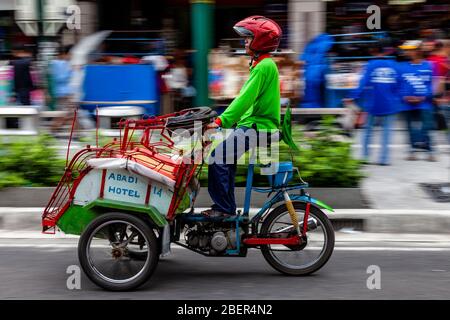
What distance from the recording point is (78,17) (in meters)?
14.4

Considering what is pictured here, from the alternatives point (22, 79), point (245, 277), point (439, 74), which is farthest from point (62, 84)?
point (245, 277)

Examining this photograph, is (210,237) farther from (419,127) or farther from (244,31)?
(419,127)

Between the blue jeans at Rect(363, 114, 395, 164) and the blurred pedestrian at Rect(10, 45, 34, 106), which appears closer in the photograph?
the blue jeans at Rect(363, 114, 395, 164)

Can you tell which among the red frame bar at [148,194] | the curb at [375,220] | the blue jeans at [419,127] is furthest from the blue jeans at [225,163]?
the blue jeans at [419,127]

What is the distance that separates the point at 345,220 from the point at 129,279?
2.80 meters

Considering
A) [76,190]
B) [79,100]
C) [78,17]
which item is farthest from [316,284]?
[78,17]

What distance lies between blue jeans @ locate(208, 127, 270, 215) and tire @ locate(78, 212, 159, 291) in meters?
0.61

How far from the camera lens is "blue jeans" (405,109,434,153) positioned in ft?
35.1

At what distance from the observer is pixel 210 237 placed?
5977 mm

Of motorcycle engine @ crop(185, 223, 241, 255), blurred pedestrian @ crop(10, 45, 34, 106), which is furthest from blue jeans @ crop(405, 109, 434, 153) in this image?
blurred pedestrian @ crop(10, 45, 34, 106)

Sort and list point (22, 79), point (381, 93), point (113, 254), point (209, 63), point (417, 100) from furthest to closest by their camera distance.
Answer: point (22, 79) → point (209, 63) → point (417, 100) → point (381, 93) → point (113, 254)

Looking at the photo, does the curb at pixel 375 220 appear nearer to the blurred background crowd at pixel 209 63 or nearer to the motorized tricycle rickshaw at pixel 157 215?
the motorized tricycle rickshaw at pixel 157 215

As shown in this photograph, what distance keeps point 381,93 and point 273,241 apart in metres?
4.77

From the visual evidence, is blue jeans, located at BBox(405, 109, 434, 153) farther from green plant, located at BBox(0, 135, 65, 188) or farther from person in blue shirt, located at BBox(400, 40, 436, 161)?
green plant, located at BBox(0, 135, 65, 188)
